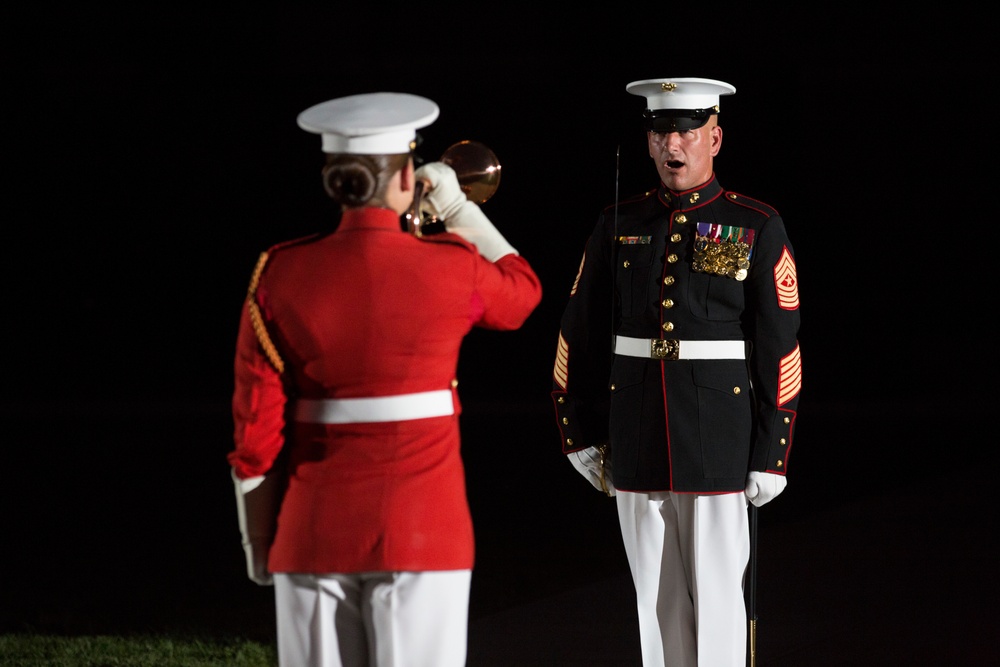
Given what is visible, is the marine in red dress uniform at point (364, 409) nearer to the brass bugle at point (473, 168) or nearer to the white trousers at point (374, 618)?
the white trousers at point (374, 618)

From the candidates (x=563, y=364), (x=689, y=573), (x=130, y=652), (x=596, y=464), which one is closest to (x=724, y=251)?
(x=563, y=364)

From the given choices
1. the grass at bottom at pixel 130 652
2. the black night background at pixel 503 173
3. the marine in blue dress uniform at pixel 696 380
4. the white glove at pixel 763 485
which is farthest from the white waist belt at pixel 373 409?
the black night background at pixel 503 173

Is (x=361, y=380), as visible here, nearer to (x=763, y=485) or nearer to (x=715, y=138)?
(x=763, y=485)

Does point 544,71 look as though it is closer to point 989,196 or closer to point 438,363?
point 989,196

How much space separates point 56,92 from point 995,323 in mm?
8443

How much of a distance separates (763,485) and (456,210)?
1132 mm

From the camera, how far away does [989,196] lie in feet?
40.7

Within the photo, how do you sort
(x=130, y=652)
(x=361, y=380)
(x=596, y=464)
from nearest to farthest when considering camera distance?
(x=361, y=380) < (x=596, y=464) < (x=130, y=652)

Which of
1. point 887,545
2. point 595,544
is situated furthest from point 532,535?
point 887,545

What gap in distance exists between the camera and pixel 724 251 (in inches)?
128

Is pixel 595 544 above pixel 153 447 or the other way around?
above

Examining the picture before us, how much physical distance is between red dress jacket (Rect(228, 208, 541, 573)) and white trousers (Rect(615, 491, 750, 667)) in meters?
0.99

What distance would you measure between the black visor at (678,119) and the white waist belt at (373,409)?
46.2 inches

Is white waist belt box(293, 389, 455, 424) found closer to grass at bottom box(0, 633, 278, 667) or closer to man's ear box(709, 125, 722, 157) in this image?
man's ear box(709, 125, 722, 157)
